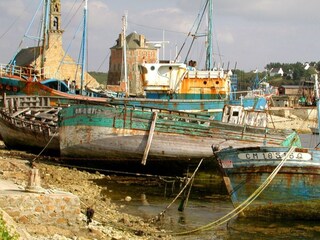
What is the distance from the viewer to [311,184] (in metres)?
16.3

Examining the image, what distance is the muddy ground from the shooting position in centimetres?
1237

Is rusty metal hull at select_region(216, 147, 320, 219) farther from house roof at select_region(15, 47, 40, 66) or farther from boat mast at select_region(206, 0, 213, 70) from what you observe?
house roof at select_region(15, 47, 40, 66)

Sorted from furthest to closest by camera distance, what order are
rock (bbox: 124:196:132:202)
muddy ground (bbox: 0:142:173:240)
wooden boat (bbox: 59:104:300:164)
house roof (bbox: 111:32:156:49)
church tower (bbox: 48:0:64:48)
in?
house roof (bbox: 111:32:156:49) < church tower (bbox: 48:0:64:48) < wooden boat (bbox: 59:104:300:164) < rock (bbox: 124:196:132:202) < muddy ground (bbox: 0:142:173:240)

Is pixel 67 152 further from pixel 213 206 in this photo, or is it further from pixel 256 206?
pixel 256 206

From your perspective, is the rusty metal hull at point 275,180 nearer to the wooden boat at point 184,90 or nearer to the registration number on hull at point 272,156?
the registration number on hull at point 272,156

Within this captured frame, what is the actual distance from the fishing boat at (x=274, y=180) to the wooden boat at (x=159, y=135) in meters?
4.94

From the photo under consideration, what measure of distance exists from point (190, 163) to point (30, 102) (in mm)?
12261

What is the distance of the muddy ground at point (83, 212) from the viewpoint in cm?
1237

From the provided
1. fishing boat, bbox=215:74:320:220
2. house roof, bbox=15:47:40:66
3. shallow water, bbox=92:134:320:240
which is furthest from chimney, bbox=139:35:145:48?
fishing boat, bbox=215:74:320:220

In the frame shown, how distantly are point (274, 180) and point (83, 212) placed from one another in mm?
4919

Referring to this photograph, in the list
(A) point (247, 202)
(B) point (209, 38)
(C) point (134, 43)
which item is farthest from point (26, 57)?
(A) point (247, 202)

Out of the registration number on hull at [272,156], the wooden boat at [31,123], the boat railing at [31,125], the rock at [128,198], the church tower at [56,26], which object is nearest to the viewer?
the registration number on hull at [272,156]

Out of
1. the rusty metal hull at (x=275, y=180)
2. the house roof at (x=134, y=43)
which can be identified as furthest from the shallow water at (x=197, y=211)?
the house roof at (x=134, y=43)

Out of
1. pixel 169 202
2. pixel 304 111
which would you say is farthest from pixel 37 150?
pixel 304 111
